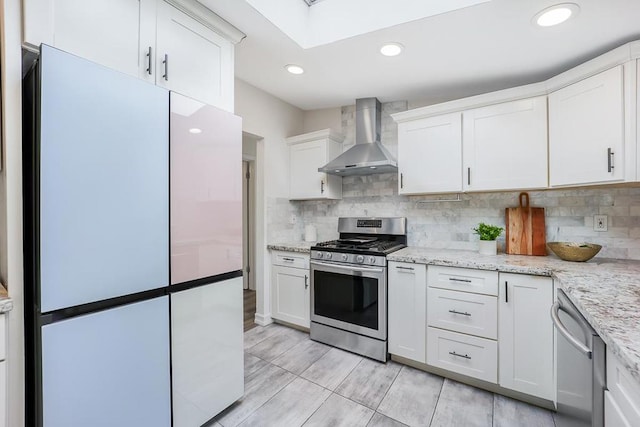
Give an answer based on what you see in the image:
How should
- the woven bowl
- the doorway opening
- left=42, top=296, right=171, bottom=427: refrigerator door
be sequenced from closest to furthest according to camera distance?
left=42, top=296, right=171, bottom=427: refrigerator door < the woven bowl < the doorway opening

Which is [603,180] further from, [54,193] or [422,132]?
[54,193]

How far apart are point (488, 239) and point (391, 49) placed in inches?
65.5

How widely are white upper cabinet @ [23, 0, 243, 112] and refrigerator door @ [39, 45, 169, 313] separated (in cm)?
16

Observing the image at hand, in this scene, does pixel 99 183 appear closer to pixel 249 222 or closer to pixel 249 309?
pixel 249 309

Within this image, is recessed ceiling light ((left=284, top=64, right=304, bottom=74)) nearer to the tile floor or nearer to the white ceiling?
the white ceiling

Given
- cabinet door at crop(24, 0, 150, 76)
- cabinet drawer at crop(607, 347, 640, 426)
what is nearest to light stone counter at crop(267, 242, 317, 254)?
cabinet door at crop(24, 0, 150, 76)

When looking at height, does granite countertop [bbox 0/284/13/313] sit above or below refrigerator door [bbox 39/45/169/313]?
below

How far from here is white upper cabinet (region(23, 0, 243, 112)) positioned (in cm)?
115

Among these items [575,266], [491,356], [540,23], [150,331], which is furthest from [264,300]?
[540,23]

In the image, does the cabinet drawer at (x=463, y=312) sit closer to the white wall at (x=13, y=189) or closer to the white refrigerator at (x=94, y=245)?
the white refrigerator at (x=94, y=245)

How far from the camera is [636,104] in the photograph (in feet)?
5.45

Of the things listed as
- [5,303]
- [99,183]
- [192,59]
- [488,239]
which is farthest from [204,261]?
[488,239]

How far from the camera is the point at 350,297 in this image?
2543 millimetres

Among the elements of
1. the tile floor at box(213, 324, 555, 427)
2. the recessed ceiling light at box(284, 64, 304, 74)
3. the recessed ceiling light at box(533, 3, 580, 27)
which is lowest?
the tile floor at box(213, 324, 555, 427)
